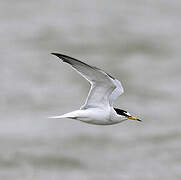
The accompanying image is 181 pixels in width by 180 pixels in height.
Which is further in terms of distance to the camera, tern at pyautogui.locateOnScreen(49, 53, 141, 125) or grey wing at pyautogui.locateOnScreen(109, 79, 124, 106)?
grey wing at pyautogui.locateOnScreen(109, 79, 124, 106)

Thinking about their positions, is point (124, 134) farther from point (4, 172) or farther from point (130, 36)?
point (130, 36)

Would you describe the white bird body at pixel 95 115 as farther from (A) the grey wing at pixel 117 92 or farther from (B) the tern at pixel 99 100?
(A) the grey wing at pixel 117 92

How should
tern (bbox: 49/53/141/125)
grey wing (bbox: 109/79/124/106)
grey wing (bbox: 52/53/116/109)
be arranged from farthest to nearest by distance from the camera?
grey wing (bbox: 109/79/124/106) < tern (bbox: 49/53/141/125) < grey wing (bbox: 52/53/116/109)

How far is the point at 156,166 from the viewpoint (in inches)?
550

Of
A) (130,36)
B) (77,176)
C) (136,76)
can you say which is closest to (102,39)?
(130,36)

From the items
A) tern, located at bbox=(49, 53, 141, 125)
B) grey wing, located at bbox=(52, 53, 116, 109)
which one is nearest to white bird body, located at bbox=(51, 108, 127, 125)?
tern, located at bbox=(49, 53, 141, 125)

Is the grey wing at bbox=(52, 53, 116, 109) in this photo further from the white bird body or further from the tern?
the white bird body

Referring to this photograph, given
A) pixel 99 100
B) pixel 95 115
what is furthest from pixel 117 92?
pixel 95 115

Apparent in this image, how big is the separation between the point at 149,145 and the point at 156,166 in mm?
569

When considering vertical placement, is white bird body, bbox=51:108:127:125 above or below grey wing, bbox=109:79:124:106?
below

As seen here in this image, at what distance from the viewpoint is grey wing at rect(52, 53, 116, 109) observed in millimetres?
8531

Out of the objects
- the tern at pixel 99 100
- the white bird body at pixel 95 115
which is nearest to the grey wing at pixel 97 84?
the tern at pixel 99 100

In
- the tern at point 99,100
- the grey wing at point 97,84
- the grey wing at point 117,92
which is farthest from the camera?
the grey wing at point 117,92

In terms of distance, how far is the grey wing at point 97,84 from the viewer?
8.53 metres
